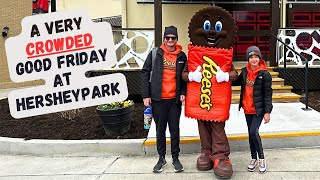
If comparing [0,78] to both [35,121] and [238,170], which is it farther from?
[238,170]

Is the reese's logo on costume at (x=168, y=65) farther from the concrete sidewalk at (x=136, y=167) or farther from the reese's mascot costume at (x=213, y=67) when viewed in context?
the concrete sidewalk at (x=136, y=167)

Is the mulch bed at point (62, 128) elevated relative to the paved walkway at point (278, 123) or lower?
lower

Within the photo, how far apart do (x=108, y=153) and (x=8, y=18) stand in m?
10.0

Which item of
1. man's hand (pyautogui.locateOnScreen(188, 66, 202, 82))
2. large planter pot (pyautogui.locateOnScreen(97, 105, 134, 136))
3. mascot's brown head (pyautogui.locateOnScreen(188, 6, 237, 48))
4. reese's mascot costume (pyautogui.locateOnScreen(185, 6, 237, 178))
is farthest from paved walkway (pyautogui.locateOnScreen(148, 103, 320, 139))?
mascot's brown head (pyautogui.locateOnScreen(188, 6, 237, 48))

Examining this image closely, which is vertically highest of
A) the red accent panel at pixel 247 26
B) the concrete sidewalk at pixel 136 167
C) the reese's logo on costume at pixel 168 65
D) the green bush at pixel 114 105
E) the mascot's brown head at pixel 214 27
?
the red accent panel at pixel 247 26

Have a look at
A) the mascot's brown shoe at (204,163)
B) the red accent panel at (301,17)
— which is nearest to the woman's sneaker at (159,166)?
the mascot's brown shoe at (204,163)

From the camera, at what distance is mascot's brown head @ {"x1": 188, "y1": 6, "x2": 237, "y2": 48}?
4227 millimetres

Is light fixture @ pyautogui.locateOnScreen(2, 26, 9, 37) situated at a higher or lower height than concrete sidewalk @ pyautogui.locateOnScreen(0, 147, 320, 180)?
higher

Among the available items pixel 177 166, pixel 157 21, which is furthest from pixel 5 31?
pixel 177 166

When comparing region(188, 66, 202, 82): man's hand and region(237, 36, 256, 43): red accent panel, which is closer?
region(188, 66, 202, 82): man's hand

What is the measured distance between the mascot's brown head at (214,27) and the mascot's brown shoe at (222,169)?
4.58ft

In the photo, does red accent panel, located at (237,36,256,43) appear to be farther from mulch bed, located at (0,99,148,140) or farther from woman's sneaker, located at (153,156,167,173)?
woman's sneaker, located at (153,156,167,173)

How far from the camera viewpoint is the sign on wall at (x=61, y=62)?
5168mm

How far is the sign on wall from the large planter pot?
342 mm
